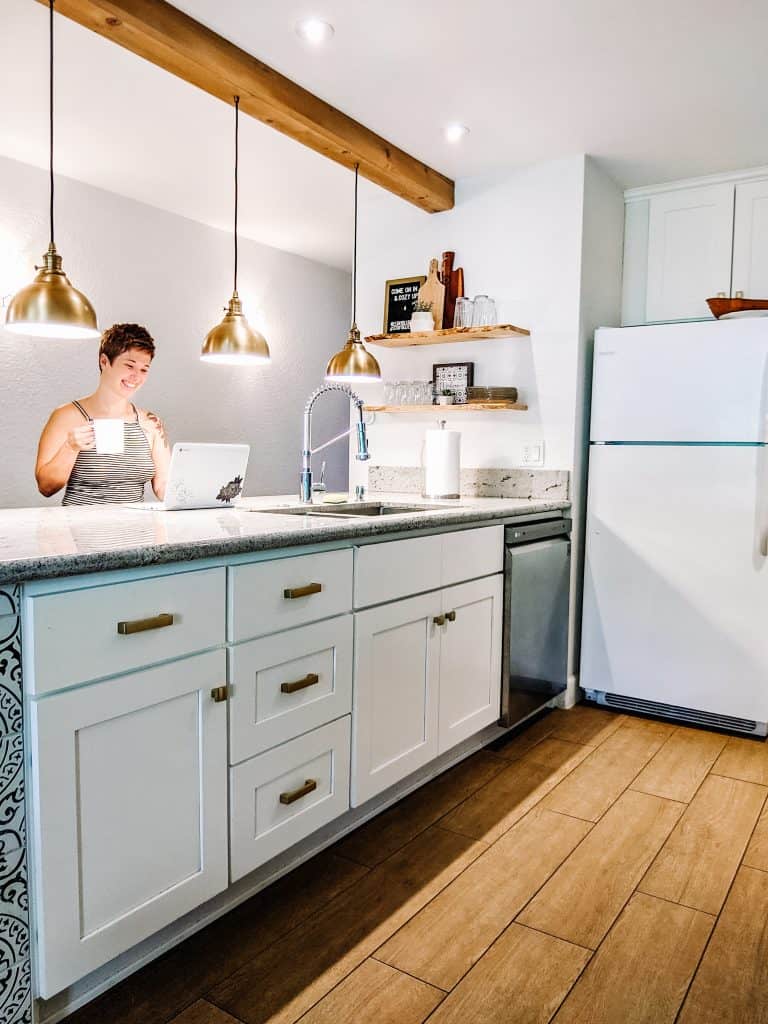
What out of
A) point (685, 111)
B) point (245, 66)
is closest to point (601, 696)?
point (685, 111)

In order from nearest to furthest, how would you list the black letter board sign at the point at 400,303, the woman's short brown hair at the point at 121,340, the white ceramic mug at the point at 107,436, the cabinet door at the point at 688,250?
the white ceramic mug at the point at 107,436, the cabinet door at the point at 688,250, the black letter board sign at the point at 400,303, the woman's short brown hair at the point at 121,340

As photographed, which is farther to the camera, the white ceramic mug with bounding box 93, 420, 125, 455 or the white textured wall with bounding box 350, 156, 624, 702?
the white textured wall with bounding box 350, 156, 624, 702

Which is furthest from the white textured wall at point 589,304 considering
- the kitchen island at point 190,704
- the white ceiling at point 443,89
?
the kitchen island at point 190,704

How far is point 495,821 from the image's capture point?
7.48 feet

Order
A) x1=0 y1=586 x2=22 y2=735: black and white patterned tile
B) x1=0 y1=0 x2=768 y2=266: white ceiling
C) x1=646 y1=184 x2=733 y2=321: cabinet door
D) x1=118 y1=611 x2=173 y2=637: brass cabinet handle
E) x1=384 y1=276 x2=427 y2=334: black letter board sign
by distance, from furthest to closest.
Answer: x1=384 y1=276 x2=427 y2=334: black letter board sign
x1=646 y1=184 x2=733 y2=321: cabinet door
x1=0 y1=0 x2=768 y2=266: white ceiling
x1=118 y1=611 x2=173 y2=637: brass cabinet handle
x1=0 y1=586 x2=22 y2=735: black and white patterned tile

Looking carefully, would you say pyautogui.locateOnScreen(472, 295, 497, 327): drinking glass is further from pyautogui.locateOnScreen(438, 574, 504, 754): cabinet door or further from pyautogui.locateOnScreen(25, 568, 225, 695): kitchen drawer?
pyautogui.locateOnScreen(25, 568, 225, 695): kitchen drawer

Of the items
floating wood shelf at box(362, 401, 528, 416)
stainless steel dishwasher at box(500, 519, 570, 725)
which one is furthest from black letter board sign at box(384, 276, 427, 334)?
stainless steel dishwasher at box(500, 519, 570, 725)

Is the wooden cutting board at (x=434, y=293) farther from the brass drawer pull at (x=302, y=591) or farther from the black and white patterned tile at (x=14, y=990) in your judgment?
the black and white patterned tile at (x=14, y=990)

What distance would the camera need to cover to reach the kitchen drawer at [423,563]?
2.08 m

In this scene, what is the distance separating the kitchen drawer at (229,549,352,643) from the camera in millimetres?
1673

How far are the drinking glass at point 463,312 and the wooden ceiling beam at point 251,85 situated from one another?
49 centimetres

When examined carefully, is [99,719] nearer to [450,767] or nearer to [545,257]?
[450,767]

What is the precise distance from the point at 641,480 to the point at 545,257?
104cm

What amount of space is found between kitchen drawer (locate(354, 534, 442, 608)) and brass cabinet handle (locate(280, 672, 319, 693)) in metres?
0.24
